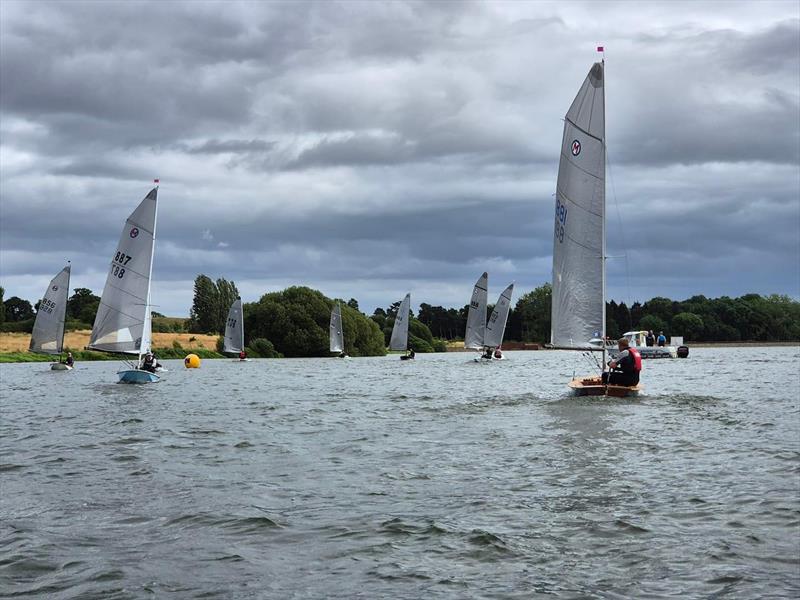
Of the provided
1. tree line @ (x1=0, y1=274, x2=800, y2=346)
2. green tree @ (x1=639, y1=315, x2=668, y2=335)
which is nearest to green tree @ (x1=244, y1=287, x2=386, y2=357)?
tree line @ (x1=0, y1=274, x2=800, y2=346)

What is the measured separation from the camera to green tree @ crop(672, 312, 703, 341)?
188m

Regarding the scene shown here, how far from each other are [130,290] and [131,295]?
0.94 feet

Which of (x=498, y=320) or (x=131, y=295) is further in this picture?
(x=498, y=320)

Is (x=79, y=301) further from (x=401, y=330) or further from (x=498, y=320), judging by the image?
(x=498, y=320)

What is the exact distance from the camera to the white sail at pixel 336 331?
101188 mm

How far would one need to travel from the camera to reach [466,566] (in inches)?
339

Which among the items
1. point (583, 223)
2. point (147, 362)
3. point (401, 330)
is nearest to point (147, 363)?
point (147, 362)

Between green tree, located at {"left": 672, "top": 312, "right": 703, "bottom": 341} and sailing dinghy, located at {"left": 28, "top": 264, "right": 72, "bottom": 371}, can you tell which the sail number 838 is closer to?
sailing dinghy, located at {"left": 28, "top": 264, "right": 72, "bottom": 371}

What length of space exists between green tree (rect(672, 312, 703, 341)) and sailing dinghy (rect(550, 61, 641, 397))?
16533 cm

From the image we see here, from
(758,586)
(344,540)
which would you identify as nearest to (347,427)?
(344,540)

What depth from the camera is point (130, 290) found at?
4281 centimetres

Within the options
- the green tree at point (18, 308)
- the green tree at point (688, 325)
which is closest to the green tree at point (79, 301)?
the green tree at point (18, 308)

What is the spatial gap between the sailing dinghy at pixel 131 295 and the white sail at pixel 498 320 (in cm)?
4617

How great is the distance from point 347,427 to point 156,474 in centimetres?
826
